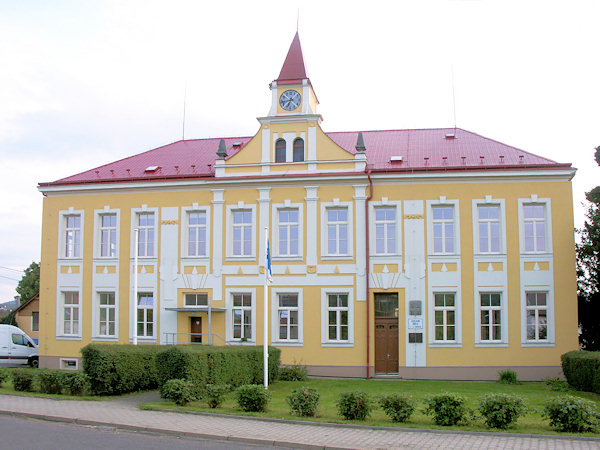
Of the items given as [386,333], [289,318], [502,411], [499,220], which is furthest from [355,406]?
[499,220]

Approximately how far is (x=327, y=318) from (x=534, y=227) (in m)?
9.21

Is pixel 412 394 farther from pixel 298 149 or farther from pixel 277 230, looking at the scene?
pixel 298 149

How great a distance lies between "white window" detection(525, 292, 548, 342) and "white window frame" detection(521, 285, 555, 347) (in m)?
0.09

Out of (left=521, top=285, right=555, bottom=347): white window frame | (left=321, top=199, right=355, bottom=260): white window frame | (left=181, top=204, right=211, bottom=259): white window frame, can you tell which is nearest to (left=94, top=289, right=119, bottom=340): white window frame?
(left=181, top=204, right=211, bottom=259): white window frame

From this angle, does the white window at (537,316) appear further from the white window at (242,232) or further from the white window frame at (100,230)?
the white window frame at (100,230)

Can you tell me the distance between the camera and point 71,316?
1168 inches

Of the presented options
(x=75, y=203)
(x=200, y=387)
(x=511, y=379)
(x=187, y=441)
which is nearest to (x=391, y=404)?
(x=187, y=441)

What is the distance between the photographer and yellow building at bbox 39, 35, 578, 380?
26.1 meters

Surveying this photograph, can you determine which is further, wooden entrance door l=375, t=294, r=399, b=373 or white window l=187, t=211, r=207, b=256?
white window l=187, t=211, r=207, b=256

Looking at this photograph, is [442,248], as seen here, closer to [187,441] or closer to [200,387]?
[200,387]

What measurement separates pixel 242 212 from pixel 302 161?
3463 millimetres

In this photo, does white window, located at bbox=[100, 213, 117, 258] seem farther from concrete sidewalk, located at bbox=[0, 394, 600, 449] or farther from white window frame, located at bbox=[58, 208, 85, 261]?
concrete sidewalk, located at bbox=[0, 394, 600, 449]

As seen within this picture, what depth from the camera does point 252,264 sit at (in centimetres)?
2788

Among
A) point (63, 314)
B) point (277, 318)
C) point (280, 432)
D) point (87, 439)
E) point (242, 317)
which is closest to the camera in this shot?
point (87, 439)
